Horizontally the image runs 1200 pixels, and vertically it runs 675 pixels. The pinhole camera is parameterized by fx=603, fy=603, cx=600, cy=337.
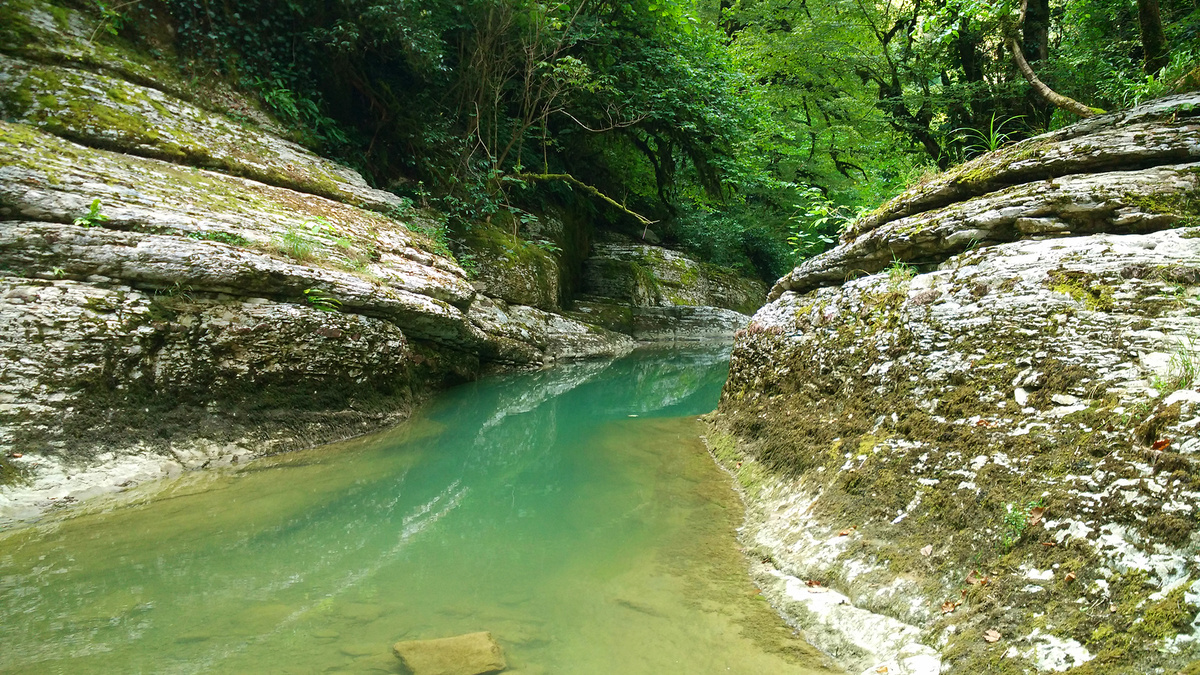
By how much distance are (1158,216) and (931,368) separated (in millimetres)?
1638

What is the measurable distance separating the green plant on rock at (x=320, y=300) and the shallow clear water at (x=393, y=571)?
5.23ft

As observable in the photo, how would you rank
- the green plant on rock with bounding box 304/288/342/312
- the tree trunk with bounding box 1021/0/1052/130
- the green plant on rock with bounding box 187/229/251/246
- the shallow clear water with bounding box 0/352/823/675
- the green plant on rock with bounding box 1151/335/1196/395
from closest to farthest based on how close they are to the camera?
the green plant on rock with bounding box 1151/335/1196/395 < the shallow clear water with bounding box 0/352/823/675 < the green plant on rock with bounding box 187/229/251/246 < the green plant on rock with bounding box 304/288/342/312 < the tree trunk with bounding box 1021/0/1052/130

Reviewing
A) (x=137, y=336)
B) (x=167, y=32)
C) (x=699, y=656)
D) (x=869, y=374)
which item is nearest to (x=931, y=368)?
(x=869, y=374)

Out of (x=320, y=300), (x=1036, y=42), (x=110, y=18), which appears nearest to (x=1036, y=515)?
(x=320, y=300)

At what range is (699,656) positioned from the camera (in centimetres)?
283

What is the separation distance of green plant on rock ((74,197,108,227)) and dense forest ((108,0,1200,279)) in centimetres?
380

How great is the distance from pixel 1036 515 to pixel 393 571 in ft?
11.3

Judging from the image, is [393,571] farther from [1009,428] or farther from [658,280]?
[658,280]

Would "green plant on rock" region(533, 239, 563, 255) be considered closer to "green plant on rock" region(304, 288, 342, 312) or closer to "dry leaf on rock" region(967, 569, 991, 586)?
"green plant on rock" region(304, 288, 342, 312)

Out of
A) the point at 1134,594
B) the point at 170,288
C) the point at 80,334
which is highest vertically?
the point at 170,288

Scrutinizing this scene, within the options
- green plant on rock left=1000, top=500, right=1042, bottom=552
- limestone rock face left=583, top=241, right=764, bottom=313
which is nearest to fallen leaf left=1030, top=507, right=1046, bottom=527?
green plant on rock left=1000, top=500, right=1042, bottom=552

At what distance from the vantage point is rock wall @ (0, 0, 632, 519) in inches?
→ 193

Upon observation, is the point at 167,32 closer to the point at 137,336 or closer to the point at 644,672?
the point at 137,336

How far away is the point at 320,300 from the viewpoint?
6645mm
